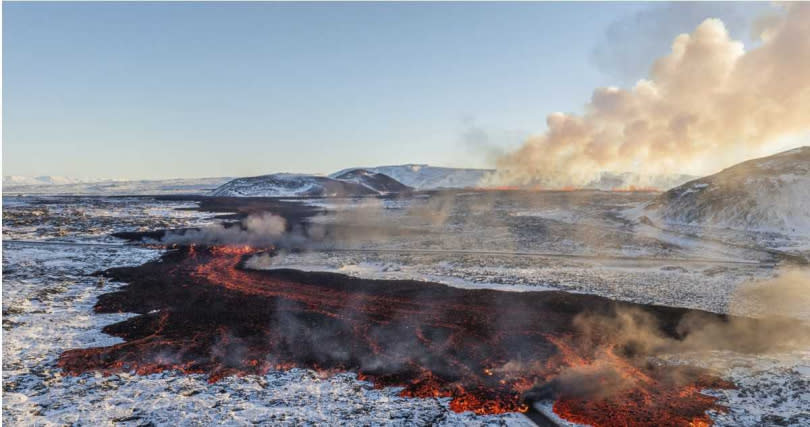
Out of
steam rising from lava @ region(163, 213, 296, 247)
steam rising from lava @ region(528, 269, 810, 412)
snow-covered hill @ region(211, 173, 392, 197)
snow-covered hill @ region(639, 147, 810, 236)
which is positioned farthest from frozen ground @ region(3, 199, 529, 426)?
snow-covered hill @ region(211, 173, 392, 197)

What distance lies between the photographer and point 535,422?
11.2 metres

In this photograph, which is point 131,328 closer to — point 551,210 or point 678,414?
point 678,414

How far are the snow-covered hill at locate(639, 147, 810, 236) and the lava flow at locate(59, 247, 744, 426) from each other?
33.2 m

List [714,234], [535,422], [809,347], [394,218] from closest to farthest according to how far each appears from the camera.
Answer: [535,422] < [809,347] < [714,234] < [394,218]

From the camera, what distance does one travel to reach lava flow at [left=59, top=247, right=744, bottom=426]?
12422 mm

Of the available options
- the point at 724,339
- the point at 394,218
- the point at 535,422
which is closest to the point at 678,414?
the point at 535,422

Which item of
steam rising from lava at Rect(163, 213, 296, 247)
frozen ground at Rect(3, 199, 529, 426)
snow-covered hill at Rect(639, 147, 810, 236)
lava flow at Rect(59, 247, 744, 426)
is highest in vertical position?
snow-covered hill at Rect(639, 147, 810, 236)

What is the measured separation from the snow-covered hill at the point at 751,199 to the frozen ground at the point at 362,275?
22.1 feet

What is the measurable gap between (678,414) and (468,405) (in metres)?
5.56

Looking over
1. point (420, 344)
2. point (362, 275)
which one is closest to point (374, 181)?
point (362, 275)

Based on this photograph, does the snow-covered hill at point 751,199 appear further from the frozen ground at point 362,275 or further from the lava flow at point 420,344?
the lava flow at point 420,344

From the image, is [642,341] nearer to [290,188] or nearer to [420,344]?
[420,344]

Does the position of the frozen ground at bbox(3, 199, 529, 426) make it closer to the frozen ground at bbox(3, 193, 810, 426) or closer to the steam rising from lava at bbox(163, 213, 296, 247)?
the frozen ground at bbox(3, 193, 810, 426)

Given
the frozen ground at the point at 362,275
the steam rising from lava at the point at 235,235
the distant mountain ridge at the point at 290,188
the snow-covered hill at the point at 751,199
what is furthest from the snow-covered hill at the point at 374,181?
the snow-covered hill at the point at 751,199
